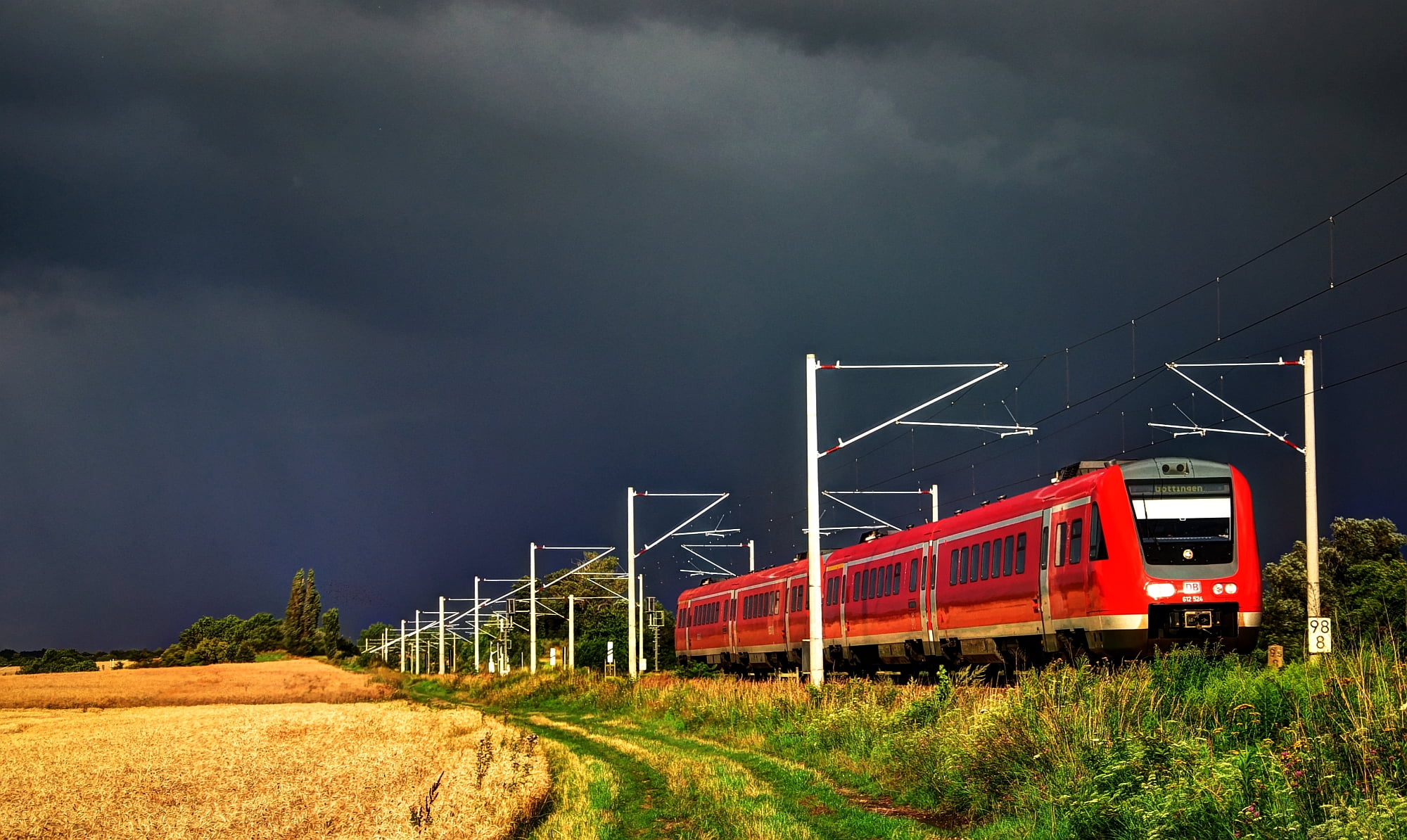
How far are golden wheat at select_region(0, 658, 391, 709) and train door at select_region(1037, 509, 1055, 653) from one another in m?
37.0

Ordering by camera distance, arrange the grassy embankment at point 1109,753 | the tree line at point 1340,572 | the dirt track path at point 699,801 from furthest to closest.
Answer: the tree line at point 1340,572 → the dirt track path at point 699,801 → the grassy embankment at point 1109,753

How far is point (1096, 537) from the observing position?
24.0m

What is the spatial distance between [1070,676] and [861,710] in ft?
18.6

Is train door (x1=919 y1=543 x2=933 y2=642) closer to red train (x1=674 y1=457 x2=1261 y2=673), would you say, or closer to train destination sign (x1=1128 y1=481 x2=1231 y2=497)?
red train (x1=674 y1=457 x2=1261 y2=673)

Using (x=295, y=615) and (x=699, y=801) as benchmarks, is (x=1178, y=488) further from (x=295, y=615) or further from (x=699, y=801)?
(x=295, y=615)

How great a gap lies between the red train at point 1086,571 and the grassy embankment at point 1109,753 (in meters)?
3.77

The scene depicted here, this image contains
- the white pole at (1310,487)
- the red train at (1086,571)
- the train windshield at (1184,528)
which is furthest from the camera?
the white pole at (1310,487)

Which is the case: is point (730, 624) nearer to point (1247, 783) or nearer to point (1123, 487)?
point (1123, 487)

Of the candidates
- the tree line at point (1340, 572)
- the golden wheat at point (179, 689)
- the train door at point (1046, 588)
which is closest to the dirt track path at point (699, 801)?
the train door at point (1046, 588)

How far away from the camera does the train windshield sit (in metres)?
23.6

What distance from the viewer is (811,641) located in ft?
88.8

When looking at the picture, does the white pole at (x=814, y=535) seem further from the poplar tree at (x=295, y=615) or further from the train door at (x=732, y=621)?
the poplar tree at (x=295, y=615)

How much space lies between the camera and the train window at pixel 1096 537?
77.7 feet

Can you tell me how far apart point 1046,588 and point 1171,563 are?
2.84 metres
